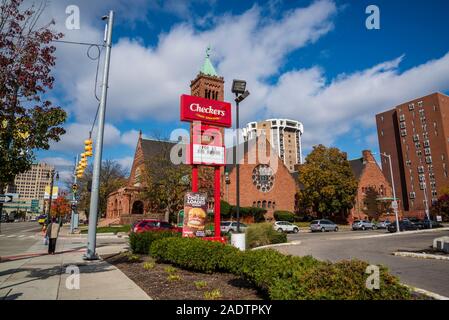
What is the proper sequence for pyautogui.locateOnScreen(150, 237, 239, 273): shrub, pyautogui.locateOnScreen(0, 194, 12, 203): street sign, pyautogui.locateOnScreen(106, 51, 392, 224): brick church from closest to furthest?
1. pyautogui.locateOnScreen(0, 194, 12, 203): street sign
2. pyautogui.locateOnScreen(150, 237, 239, 273): shrub
3. pyautogui.locateOnScreen(106, 51, 392, 224): brick church

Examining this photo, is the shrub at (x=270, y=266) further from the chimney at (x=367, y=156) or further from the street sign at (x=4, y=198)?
the chimney at (x=367, y=156)

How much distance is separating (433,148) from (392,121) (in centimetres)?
1750

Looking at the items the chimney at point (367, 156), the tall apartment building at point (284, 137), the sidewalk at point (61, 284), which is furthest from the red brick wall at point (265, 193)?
the tall apartment building at point (284, 137)

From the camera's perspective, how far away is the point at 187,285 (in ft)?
27.1

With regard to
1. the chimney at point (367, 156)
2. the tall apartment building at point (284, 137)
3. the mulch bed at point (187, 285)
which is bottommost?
the mulch bed at point (187, 285)

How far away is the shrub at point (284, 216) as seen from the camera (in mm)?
51312

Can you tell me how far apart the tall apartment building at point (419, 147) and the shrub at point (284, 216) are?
44.9 metres

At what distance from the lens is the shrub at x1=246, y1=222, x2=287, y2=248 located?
1977 cm

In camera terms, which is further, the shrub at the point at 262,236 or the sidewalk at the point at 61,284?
the shrub at the point at 262,236

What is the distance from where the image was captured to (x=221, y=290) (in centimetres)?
770

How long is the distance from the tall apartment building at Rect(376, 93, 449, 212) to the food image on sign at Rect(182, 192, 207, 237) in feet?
258

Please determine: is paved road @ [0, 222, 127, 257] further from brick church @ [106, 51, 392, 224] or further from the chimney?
the chimney

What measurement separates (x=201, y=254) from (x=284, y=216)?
143ft

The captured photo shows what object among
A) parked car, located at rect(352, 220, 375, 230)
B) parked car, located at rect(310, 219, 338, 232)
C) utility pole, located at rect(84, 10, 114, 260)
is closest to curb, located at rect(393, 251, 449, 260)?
utility pole, located at rect(84, 10, 114, 260)
